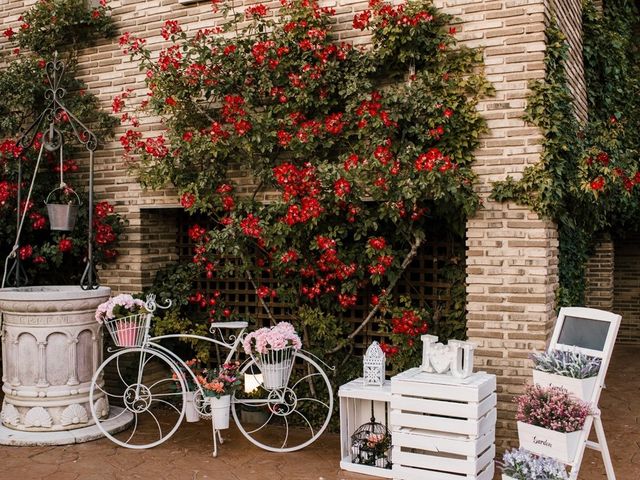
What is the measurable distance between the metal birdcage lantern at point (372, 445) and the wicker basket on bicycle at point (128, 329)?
6.64 feet

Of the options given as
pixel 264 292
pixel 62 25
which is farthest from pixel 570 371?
pixel 62 25

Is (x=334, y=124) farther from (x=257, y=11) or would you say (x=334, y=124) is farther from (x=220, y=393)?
(x=220, y=393)

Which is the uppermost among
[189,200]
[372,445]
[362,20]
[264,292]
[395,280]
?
[362,20]

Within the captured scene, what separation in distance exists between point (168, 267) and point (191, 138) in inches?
68.3

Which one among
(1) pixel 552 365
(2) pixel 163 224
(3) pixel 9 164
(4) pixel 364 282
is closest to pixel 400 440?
(1) pixel 552 365

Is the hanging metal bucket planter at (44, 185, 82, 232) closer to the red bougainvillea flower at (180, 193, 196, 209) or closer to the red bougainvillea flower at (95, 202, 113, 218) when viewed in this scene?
the red bougainvillea flower at (95, 202, 113, 218)

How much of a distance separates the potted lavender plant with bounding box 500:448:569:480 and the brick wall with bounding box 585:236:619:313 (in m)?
8.63

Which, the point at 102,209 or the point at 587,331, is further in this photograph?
the point at 102,209

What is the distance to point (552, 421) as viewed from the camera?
4.26m

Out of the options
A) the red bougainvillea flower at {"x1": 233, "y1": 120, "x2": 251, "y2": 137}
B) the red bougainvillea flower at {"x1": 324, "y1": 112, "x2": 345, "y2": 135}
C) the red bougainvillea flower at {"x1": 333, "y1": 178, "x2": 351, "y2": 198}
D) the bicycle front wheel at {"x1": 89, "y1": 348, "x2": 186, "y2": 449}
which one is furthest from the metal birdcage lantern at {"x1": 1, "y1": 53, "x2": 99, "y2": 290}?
the red bougainvillea flower at {"x1": 333, "y1": 178, "x2": 351, "y2": 198}

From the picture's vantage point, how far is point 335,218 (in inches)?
251

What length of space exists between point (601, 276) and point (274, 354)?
27.8 feet

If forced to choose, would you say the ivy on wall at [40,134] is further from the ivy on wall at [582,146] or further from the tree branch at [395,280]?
the ivy on wall at [582,146]

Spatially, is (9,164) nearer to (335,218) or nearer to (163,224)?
(163,224)
